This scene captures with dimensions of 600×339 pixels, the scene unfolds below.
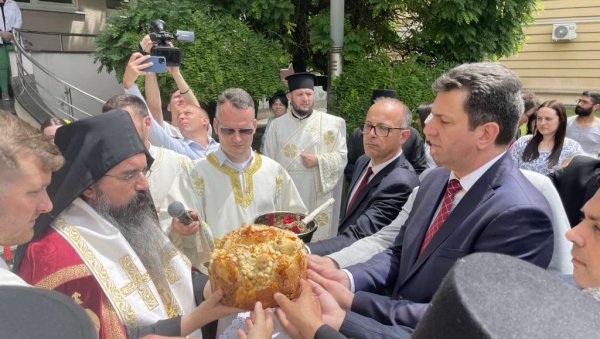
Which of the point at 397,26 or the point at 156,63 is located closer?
the point at 156,63

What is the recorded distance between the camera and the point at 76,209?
2053 mm

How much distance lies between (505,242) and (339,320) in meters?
0.72

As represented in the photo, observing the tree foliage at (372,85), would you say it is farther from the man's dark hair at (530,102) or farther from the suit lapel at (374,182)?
the suit lapel at (374,182)

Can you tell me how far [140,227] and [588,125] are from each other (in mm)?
6821

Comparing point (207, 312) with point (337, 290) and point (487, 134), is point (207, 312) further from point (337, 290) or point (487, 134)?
point (487, 134)

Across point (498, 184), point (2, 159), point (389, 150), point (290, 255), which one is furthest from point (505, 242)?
point (2, 159)

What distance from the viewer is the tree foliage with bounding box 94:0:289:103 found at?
688 cm

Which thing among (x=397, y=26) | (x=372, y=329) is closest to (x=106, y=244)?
(x=372, y=329)

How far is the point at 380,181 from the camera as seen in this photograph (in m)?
3.12

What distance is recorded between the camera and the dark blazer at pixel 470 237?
1.79 m

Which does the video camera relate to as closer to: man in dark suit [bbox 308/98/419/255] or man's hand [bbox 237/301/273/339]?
man in dark suit [bbox 308/98/419/255]

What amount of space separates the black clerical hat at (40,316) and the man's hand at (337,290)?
1328 millimetres

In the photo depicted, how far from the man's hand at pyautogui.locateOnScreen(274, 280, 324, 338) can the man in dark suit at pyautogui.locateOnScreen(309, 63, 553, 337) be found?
0.16m

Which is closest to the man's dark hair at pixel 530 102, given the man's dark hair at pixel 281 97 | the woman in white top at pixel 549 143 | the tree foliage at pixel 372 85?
the woman in white top at pixel 549 143
